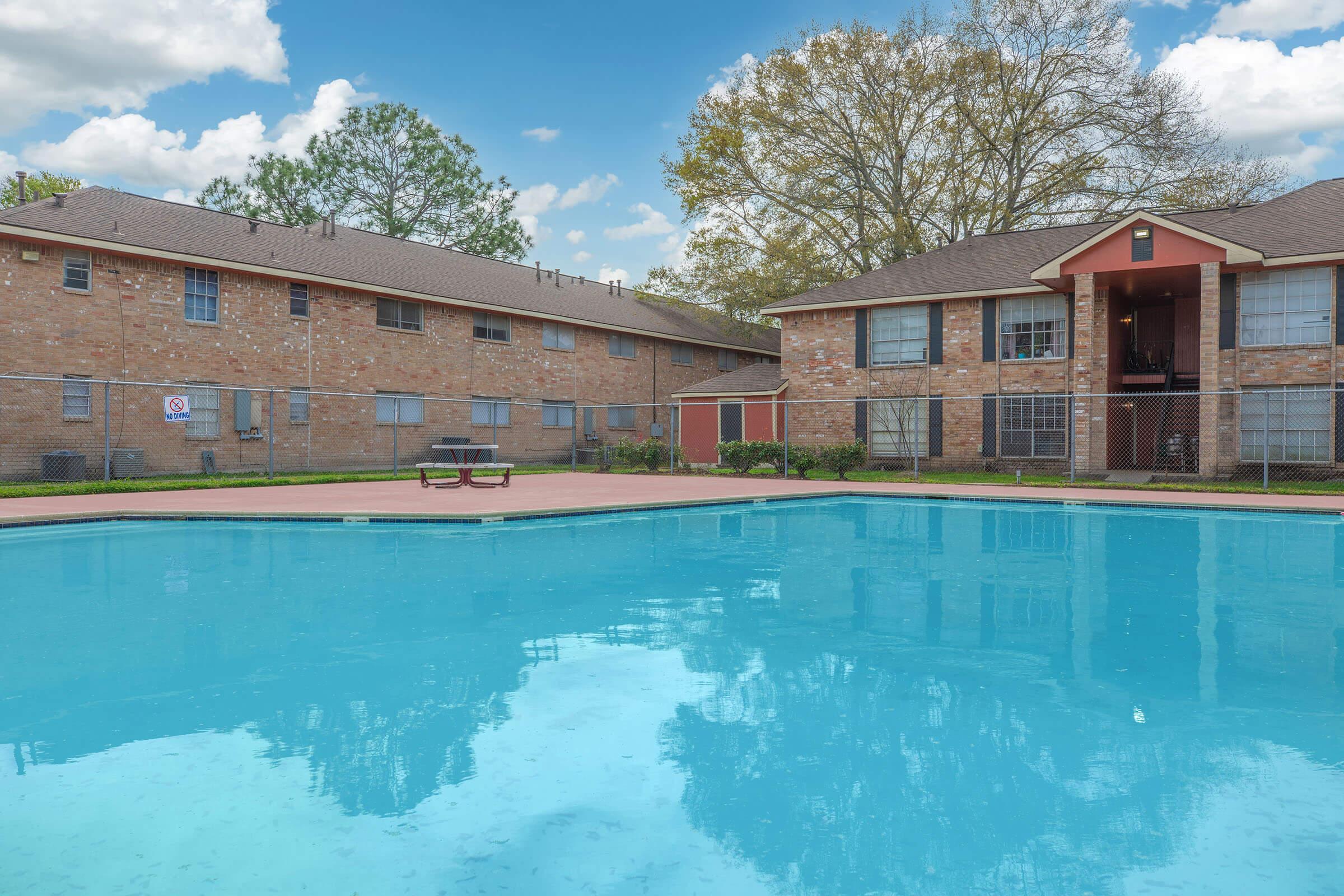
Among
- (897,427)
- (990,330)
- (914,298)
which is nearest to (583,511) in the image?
(897,427)

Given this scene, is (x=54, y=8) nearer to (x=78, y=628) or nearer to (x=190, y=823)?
(x=78, y=628)

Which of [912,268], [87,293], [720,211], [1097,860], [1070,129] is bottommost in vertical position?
[1097,860]

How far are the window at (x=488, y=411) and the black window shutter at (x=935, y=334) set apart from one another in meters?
12.4

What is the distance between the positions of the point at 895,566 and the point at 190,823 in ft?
22.9

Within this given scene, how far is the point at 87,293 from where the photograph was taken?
1803cm

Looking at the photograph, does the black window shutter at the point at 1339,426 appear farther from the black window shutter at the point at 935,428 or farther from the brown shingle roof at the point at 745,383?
the brown shingle roof at the point at 745,383

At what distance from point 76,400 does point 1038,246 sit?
24.2m

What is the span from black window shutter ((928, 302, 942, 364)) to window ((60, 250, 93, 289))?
20.1m

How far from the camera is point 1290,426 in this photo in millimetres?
18422

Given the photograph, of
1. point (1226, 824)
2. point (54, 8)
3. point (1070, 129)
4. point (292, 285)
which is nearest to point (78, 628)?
point (1226, 824)

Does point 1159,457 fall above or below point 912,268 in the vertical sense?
below

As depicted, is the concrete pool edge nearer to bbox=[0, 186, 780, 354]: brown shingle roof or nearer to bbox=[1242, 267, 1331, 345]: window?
bbox=[1242, 267, 1331, 345]: window

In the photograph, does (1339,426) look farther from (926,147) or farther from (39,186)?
(39,186)

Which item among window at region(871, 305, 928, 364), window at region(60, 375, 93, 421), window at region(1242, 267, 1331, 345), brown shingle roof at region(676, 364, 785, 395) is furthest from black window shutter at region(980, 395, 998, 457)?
window at region(60, 375, 93, 421)
